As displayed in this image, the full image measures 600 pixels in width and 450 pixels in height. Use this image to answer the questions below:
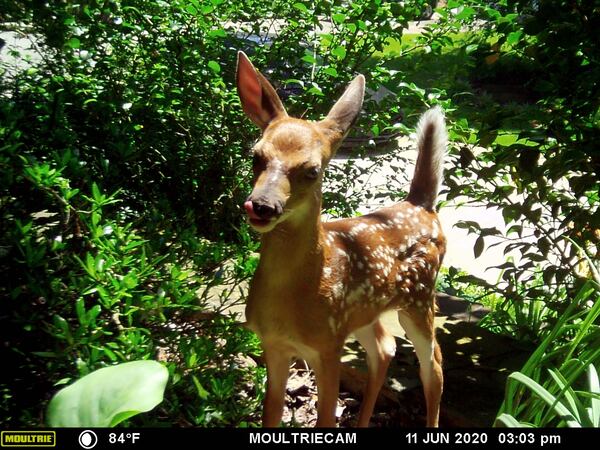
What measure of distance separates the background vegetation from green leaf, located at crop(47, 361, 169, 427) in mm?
585

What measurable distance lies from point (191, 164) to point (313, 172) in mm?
1747

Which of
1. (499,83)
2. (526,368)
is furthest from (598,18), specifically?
(499,83)

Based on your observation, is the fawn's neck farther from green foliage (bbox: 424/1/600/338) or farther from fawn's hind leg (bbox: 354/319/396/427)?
green foliage (bbox: 424/1/600/338)

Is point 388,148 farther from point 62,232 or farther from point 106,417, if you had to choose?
point 106,417

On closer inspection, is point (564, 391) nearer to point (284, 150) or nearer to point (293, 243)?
point (293, 243)

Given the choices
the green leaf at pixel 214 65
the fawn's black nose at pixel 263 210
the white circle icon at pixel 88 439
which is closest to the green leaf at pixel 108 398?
the white circle icon at pixel 88 439

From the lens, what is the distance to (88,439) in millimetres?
1759

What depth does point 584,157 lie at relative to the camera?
10.7 feet

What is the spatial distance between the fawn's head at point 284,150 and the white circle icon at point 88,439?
808 millimetres

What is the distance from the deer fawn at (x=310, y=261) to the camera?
2.37m

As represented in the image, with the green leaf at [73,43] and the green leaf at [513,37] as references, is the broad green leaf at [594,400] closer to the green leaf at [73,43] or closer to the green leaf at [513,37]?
the green leaf at [513,37]

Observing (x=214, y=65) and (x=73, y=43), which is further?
(x=214, y=65)

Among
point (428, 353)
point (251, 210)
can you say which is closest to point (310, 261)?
point (251, 210)

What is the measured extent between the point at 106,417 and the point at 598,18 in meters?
2.71
